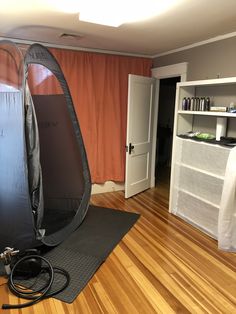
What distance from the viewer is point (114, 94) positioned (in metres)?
4.16

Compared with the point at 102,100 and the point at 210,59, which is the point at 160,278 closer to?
the point at 210,59

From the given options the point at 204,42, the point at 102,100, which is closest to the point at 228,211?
the point at 204,42

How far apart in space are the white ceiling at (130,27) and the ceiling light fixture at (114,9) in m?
0.10

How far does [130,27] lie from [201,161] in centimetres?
168

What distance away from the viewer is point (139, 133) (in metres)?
4.19

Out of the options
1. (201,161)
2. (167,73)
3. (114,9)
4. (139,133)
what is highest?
(114,9)

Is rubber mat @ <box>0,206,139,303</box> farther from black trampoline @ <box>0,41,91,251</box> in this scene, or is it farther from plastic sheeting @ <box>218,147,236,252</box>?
plastic sheeting @ <box>218,147,236,252</box>

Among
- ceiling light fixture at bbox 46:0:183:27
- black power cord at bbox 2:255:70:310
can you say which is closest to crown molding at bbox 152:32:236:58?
ceiling light fixture at bbox 46:0:183:27

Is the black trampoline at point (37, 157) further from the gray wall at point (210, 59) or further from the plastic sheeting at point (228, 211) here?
the gray wall at point (210, 59)

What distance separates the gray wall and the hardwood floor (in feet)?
6.28

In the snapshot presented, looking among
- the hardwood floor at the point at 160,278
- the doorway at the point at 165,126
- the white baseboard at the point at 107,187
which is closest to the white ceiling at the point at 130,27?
the white baseboard at the point at 107,187

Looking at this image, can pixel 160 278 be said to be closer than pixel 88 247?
Yes

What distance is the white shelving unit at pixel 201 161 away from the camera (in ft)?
9.49

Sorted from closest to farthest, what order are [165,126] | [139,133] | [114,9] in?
[114,9] < [139,133] < [165,126]
